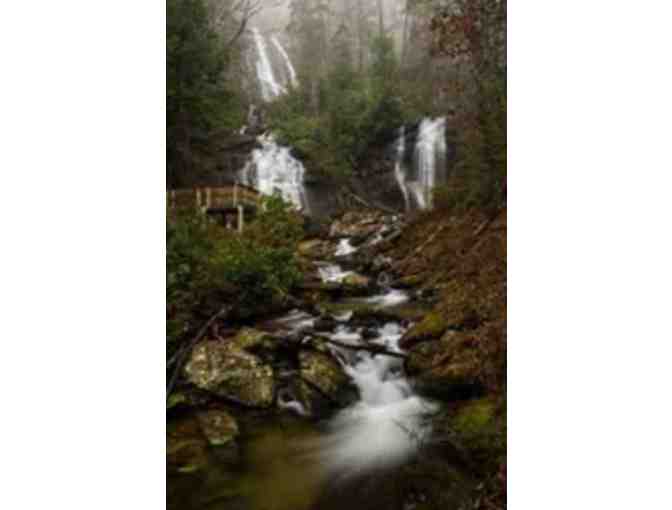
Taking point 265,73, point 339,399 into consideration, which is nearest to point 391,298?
point 339,399

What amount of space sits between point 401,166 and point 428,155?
6.1 inches

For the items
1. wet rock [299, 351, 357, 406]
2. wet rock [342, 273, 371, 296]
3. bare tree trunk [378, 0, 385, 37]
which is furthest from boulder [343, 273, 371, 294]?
bare tree trunk [378, 0, 385, 37]

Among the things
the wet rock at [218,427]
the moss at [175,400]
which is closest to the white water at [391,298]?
the wet rock at [218,427]

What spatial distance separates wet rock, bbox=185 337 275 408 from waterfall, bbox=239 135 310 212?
2.48 feet

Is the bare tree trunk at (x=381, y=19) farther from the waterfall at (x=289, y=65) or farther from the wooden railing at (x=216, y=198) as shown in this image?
the wooden railing at (x=216, y=198)

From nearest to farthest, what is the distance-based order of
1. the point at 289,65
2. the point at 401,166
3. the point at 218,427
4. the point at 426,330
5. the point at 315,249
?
the point at 218,427 < the point at 426,330 < the point at 401,166 < the point at 315,249 < the point at 289,65

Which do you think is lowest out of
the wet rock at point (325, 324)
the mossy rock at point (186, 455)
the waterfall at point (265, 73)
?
the mossy rock at point (186, 455)

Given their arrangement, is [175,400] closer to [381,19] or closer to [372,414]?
[372,414]

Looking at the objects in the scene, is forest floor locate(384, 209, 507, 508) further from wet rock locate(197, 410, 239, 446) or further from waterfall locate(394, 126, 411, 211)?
wet rock locate(197, 410, 239, 446)

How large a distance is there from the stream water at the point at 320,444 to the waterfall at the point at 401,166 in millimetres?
466

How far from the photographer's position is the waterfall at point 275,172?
257cm

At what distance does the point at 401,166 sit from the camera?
98.2 inches
